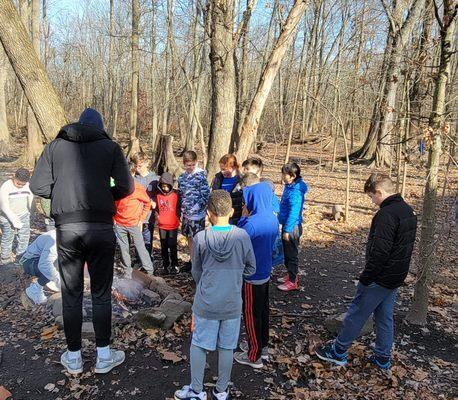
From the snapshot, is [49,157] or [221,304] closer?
[221,304]

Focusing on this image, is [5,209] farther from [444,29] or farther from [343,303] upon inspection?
[444,29]

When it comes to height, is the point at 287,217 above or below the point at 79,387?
above

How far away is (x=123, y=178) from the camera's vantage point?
3434 millimetres

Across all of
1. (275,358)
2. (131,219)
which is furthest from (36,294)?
(275,358)

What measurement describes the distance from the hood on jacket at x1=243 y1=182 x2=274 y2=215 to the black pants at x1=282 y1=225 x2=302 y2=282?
79.3 inches

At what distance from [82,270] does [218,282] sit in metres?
1.23

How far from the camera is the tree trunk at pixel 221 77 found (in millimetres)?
7254

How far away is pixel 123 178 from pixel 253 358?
6.77ft

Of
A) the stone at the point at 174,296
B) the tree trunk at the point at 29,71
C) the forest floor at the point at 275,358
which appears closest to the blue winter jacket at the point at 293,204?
the forest floor at the point at 275,358

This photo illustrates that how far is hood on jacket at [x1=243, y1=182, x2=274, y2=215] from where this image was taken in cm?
376

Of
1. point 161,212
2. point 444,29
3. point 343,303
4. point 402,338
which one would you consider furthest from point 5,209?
point 444,29

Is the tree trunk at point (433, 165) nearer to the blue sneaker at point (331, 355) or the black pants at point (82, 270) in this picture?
the blue sneaker at point (331, 355)

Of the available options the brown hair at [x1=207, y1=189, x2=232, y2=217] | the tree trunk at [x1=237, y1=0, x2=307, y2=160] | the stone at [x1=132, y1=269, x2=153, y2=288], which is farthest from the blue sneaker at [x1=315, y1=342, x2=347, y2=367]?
the tree trunk at [x1=237, y1=0, x2=307, y2=160]

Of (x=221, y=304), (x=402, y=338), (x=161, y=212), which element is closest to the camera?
(x=221, y=304)
